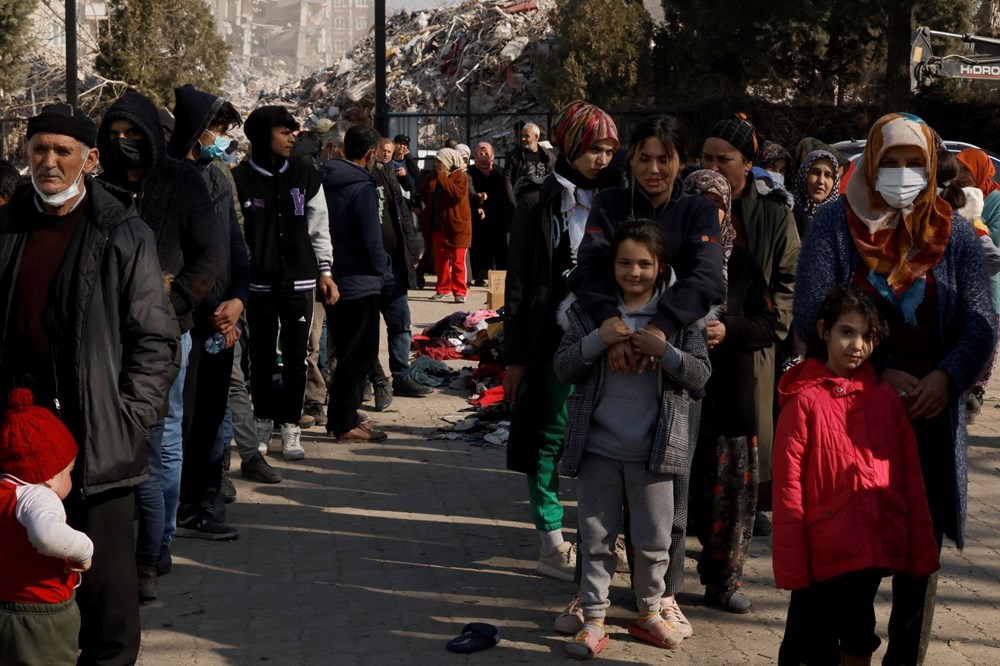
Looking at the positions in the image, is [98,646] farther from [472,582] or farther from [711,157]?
[711,157]

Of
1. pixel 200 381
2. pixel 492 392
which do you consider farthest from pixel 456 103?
pixel 200 381

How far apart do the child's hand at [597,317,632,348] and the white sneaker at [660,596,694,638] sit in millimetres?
1120

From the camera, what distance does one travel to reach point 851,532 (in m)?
4.02

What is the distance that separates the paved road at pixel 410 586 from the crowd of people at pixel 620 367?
177 mm

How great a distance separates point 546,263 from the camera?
228 inches

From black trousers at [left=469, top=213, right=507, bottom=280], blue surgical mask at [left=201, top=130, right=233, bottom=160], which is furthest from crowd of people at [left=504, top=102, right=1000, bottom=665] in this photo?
black trousers at [left=469, top=213, right=507, bottom=280]

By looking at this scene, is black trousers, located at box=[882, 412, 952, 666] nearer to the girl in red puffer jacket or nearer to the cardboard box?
the girl in red puffer jacket

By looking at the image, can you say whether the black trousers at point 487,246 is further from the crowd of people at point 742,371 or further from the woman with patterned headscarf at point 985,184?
the crowd of people at point 742,371

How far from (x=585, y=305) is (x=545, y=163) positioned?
440 inches

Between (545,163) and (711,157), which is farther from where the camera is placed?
(545,163)

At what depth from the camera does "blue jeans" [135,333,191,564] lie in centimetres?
555

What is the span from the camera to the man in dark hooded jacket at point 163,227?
18.0ft

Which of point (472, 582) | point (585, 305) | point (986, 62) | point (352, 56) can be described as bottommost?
point (472, 582)

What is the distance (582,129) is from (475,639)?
218 centimetres
